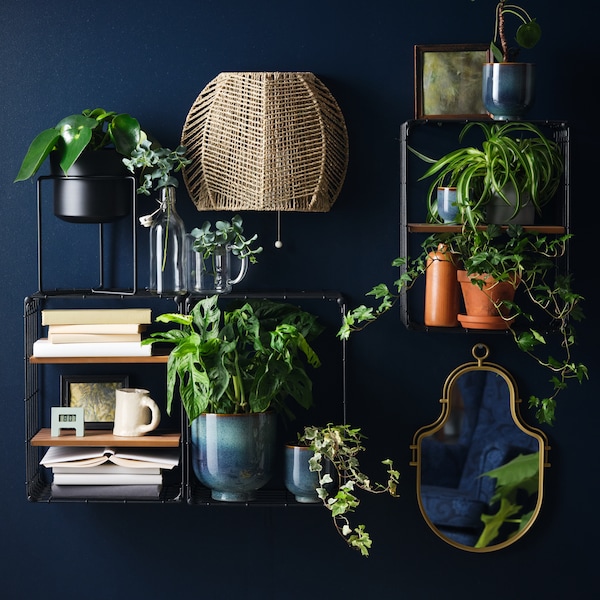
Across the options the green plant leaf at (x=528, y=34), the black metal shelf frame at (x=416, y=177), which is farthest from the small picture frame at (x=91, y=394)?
the green plant leaf at (x=528, y=34)

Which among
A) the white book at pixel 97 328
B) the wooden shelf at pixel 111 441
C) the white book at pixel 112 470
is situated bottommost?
the white book at pixel 112 470

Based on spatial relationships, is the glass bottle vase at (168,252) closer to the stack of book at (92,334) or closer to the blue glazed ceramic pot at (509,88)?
the stack of book at (92,334)

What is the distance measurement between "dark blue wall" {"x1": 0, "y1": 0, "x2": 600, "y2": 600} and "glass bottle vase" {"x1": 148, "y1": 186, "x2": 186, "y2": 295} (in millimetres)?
111

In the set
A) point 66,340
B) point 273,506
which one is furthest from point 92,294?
point 273,506

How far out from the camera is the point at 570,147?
7.44 feet

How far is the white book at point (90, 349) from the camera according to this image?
7.33 feet

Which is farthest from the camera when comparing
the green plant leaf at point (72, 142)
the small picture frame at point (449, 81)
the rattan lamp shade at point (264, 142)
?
the small picture frame at point (449, 81)

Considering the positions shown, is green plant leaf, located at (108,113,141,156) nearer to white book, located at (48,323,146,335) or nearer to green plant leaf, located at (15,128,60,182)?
green plant leaf, located at (15,128,60,182)

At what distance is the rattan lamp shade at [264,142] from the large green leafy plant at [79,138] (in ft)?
0.58

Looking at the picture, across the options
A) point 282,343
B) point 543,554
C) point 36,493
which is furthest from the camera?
point 543,554

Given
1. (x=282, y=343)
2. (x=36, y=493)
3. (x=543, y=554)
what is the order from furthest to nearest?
(x=543, y=554) < (x=36, y=493) < (x=282, y=343)

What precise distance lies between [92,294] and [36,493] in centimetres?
52

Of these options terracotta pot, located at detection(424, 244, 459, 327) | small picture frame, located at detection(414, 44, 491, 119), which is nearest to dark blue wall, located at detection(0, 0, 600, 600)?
small picture frame, located at detection(414, 44, 491, 119)

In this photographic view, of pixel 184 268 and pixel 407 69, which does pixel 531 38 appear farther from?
pixel 184 268
